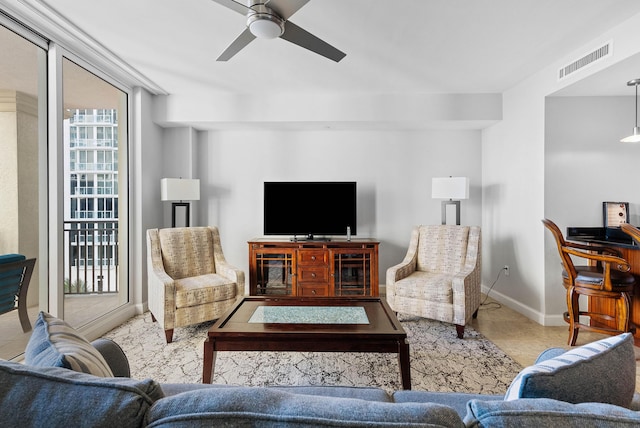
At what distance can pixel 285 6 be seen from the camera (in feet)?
5.44

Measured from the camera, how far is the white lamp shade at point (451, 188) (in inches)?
139

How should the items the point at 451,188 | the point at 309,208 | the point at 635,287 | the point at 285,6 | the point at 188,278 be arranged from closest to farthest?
the point at 285,6 < the point at 635,287 < the point at 188,278 < the point at 451,188 < the point at 309,208

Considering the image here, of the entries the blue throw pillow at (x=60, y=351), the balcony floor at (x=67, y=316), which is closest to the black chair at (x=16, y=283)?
the balcony floor at (x=67, y=316)

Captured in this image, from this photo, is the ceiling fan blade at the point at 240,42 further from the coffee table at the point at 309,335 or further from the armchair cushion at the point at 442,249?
the armchair cushion at the point at 442,249

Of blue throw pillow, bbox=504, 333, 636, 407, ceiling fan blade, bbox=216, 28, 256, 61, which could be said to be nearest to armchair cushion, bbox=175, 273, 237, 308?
ceiling fan blade, bbox=216, 28, 256, 61

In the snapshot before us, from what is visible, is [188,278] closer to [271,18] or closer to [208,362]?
[208,362]

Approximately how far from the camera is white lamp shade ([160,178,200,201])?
11.5ft

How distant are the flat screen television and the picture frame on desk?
2.51 meters

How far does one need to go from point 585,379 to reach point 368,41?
2582 mm

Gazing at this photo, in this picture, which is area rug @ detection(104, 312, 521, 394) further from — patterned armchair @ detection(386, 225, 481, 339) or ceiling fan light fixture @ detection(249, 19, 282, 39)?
ceiling fan light fixture @ detection(249, 19, 282, 39)

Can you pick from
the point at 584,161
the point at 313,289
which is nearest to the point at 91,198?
the point at 313,289

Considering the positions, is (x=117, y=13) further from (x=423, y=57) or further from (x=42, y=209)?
(x=423, y=57)

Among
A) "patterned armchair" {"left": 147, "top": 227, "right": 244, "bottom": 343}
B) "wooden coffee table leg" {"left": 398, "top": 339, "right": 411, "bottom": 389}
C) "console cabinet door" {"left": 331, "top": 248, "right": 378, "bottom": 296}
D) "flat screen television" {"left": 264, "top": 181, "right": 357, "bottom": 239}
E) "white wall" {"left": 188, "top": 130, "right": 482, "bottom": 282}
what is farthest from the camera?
"white wall" {"left": 188, "top": 130, "right": 482, "bottom": 282}

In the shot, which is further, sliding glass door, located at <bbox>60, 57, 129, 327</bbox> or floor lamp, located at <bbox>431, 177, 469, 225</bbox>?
floor lamp, located at <bbox>431, 177, 469, 225</bbox>
